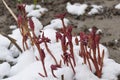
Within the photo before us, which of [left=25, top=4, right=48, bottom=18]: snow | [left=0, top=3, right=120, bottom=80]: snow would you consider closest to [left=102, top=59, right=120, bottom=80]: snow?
[left=0, top=3, right=120, bottom=80]: snow

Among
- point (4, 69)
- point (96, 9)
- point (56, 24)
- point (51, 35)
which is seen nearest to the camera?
point (4, 69)

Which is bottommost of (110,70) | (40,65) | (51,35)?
(110,70)

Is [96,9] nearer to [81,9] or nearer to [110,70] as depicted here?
[81,9]

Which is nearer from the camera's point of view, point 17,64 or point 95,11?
point 17,64

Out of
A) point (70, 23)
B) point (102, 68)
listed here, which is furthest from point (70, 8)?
point (102, 68)

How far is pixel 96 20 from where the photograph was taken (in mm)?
3434

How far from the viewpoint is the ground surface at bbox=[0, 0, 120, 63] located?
3.04 meters

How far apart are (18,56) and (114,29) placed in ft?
3.13

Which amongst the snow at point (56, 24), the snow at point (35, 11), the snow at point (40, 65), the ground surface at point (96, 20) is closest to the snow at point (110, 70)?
the snow at point (40, 65)

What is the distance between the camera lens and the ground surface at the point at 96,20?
304cm

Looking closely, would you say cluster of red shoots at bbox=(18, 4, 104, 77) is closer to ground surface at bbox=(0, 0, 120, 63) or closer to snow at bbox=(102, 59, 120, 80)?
snow at bbox=(102, 59, 120, 80)

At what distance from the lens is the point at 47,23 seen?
11.4 feet

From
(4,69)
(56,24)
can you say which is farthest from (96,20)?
(4,69)

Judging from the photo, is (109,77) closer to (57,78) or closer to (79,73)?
(79,73)
